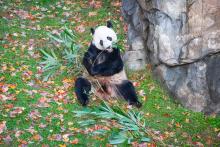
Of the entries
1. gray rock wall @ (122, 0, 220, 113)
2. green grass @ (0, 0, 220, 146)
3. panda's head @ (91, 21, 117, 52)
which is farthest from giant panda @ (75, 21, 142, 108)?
gray rock wall @ (122, 0, 220, 113)

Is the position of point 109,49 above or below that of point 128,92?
above

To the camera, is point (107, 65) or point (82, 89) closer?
point (82, 89)

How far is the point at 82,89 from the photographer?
870cm

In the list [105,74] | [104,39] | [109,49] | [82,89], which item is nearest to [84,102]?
[82,89]

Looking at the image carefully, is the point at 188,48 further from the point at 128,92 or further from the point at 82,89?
the point at 82,89

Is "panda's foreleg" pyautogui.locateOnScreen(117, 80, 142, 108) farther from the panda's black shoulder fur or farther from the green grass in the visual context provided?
the panda's black shoulder fur

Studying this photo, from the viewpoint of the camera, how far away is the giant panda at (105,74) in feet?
28.7

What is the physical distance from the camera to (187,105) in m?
8.59

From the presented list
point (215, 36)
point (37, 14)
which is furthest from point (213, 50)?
point (37, 14)

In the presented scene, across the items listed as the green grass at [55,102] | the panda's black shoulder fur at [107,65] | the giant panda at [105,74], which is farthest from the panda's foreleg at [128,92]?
the panda's black shoulder fur at [107,65]

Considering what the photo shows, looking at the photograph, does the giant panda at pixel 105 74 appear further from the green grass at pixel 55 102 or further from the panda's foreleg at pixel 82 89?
the green grass at pixel 55 102

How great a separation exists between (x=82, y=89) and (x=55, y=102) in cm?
61

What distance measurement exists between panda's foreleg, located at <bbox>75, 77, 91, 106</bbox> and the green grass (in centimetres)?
14

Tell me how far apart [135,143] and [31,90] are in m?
2.60
